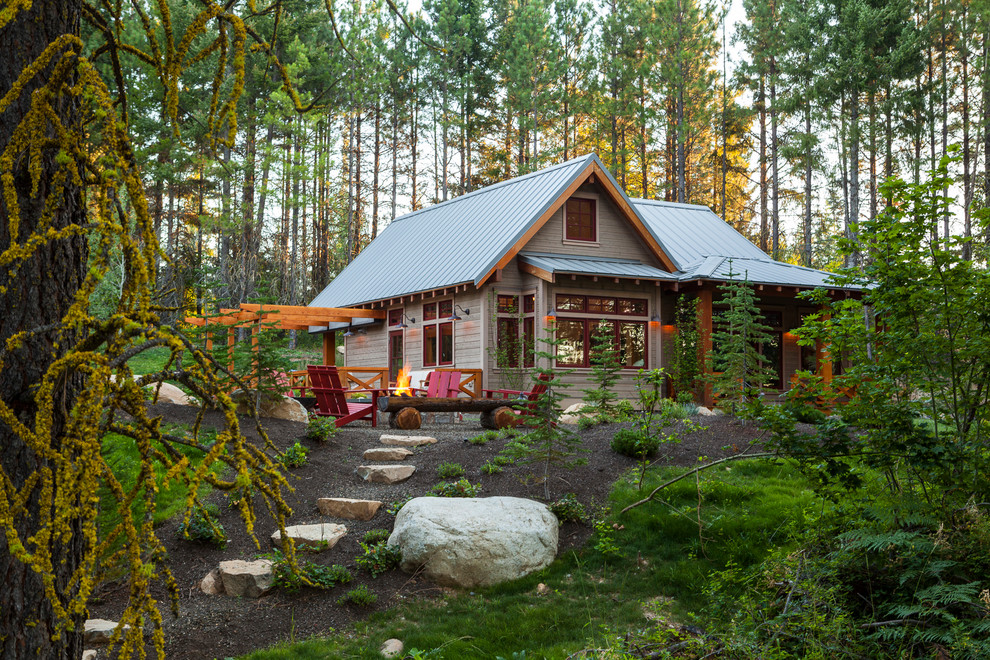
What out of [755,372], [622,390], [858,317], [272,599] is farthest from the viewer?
[622,390]

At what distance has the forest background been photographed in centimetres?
2634

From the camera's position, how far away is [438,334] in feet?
60.7

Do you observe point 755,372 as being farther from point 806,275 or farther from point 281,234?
point 281,234

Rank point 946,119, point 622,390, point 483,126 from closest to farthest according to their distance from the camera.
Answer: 1. point 622,390
2. point 946,119
3. point 483,126

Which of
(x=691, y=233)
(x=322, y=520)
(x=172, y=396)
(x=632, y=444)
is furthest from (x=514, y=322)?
(x=322, y=520)

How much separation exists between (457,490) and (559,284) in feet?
30.5

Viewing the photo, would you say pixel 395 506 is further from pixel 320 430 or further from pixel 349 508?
pixel 320 430

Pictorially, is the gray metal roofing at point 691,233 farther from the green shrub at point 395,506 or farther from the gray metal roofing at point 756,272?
the green shrub at point 395,506

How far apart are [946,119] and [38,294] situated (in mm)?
30442

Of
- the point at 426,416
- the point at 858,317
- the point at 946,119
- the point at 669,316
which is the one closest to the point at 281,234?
the point at 426,416

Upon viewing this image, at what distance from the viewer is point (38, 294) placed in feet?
7.84

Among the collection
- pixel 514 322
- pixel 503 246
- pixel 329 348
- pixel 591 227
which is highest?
pixel 591 227

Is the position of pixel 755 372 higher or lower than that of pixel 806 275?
lower

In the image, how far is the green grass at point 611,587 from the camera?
18.2 feet
